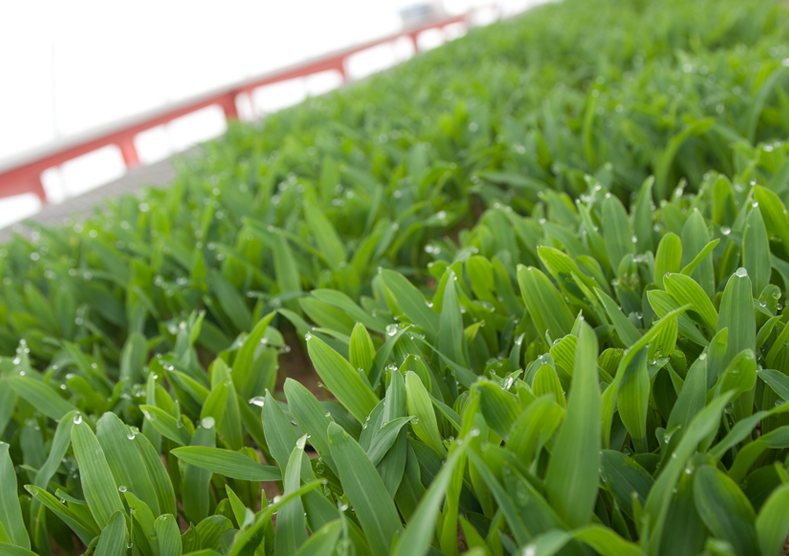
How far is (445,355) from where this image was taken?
2.93 ft

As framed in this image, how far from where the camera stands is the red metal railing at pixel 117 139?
5.41 m

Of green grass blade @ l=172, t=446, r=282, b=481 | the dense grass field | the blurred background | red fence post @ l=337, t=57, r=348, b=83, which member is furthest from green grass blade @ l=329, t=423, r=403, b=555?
red fence post @ l=337, t=57, r=348, b=83

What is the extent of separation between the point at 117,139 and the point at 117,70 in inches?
177

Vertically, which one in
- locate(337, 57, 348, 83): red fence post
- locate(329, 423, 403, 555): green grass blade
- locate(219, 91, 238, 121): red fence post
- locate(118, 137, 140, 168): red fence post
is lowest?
locate(329, 423, 403, 555): green grass blade

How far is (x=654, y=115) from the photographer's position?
5.41 feet

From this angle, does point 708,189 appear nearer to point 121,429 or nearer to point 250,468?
point 250,468

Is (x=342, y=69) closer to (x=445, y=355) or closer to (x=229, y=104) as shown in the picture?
(x=229, y=104)

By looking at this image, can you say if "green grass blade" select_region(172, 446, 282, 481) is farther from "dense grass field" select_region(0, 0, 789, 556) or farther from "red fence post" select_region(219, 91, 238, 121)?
"red fence post" select_region(219, 91, 238, 121)

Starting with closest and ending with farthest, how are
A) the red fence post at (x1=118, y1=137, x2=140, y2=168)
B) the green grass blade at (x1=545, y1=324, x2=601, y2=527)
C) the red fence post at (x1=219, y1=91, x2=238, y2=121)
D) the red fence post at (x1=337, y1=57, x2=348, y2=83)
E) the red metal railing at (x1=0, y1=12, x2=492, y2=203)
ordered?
the green grass blade at (x1=545, y1=324, x2=601, y2=527) < the red metal railing at (x1=0, y1=12, x2=492, y2=203) < the red fence post at (x1=118, y1=137, x2=140, y2=168) < the red fence post at (x1=219, y1=91, x2=238, y2=121) < the red fence post at (x1=337, y1=57, x2=348, y2=83)

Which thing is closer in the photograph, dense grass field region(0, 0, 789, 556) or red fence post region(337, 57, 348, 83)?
dense grass field region(0, 0, 789, 556)

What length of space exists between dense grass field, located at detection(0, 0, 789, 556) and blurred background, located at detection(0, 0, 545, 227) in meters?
5.26

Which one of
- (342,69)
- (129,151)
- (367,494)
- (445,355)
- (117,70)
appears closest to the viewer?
(367,494)

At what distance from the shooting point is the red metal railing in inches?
213

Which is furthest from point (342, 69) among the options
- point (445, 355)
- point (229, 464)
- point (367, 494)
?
point (367, 494)
